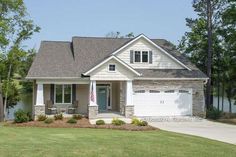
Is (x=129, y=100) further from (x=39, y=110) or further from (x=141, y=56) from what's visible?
(x=39, y=110)

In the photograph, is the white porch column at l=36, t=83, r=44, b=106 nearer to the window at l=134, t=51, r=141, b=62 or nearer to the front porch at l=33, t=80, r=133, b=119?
the front porch at l=33, t=80, r=133, b=119

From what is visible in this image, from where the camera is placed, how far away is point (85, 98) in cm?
3155

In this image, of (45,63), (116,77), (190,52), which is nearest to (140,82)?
(116,77)

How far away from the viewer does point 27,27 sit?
33.8 meters

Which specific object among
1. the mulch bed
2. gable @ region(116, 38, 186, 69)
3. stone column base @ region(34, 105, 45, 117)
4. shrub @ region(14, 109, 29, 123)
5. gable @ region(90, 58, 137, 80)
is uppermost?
gable @ region(116, 38, 186, 69)

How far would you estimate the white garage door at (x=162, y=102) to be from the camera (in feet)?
101

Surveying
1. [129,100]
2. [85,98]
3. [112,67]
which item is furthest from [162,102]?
[85,98]

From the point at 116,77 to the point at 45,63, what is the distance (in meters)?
5.75

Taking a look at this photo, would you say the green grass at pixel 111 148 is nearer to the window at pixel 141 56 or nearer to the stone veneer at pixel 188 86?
the stone veneer at pixel 188 86

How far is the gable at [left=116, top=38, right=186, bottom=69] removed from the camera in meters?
31.8

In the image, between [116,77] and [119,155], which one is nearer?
[119,155]

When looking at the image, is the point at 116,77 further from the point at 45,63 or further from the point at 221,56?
the point at 221,56

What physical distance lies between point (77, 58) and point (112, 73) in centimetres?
419

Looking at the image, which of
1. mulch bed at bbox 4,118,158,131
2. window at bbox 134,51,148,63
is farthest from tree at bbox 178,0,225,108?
mulch bed at bbox 4,118,158,131
